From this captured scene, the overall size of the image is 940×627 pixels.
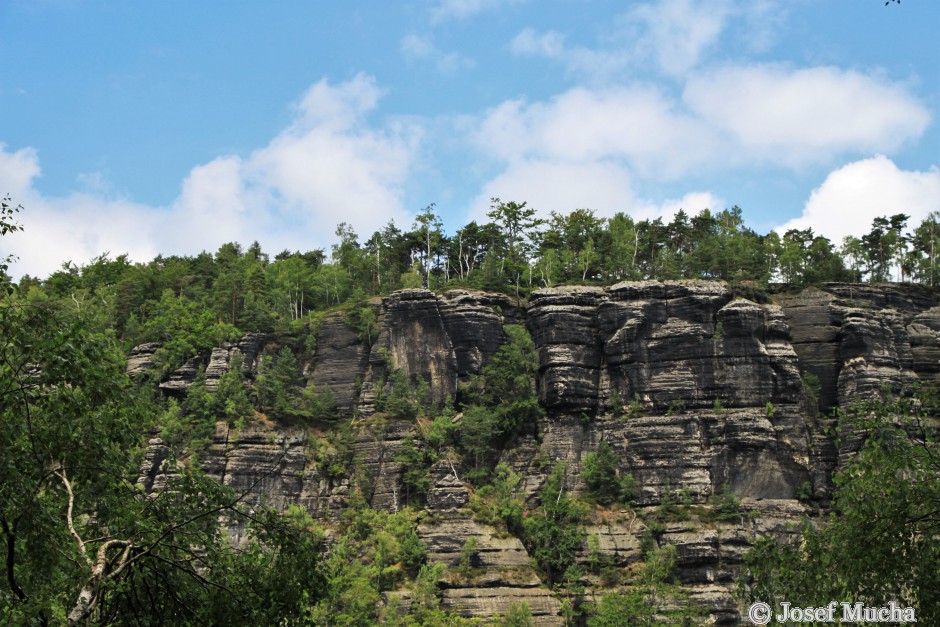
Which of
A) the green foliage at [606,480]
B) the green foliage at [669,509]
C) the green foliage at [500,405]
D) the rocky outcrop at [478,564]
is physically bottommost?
the rocky outcrop at [478,564]

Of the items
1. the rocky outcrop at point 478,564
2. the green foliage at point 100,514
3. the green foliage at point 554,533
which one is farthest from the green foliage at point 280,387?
the green foliage at point 100,514

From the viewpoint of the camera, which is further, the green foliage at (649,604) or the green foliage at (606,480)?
the green foliage at (606,480)

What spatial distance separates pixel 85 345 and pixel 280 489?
63073 mm

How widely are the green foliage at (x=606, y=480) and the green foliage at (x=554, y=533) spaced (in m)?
2.27

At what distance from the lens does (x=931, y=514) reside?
15.1 m

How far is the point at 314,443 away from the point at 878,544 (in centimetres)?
6581

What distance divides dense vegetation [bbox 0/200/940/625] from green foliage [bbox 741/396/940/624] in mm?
56

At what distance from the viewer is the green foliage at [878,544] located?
15.2 meters

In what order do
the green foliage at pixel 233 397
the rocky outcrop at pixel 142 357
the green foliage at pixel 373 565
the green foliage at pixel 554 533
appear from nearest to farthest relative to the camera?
the green foliage at pixel 373 565, the green foliage at pixel 554 533, the green foliage at pixel 233 397, the rocky outcrop at pixel 142 357

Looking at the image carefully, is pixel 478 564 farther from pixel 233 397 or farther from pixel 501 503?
pixel 233 397

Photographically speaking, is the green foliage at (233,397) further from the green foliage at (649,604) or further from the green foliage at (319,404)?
the green foliage at (649,604)

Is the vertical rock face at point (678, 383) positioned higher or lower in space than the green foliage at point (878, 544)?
higher

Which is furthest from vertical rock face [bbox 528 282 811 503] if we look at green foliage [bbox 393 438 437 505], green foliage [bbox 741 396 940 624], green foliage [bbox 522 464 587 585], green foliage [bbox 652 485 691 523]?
green foliage [bbox 741 396 940 624]

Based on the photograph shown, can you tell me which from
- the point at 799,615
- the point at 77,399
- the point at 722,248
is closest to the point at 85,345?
the point at 77,399
